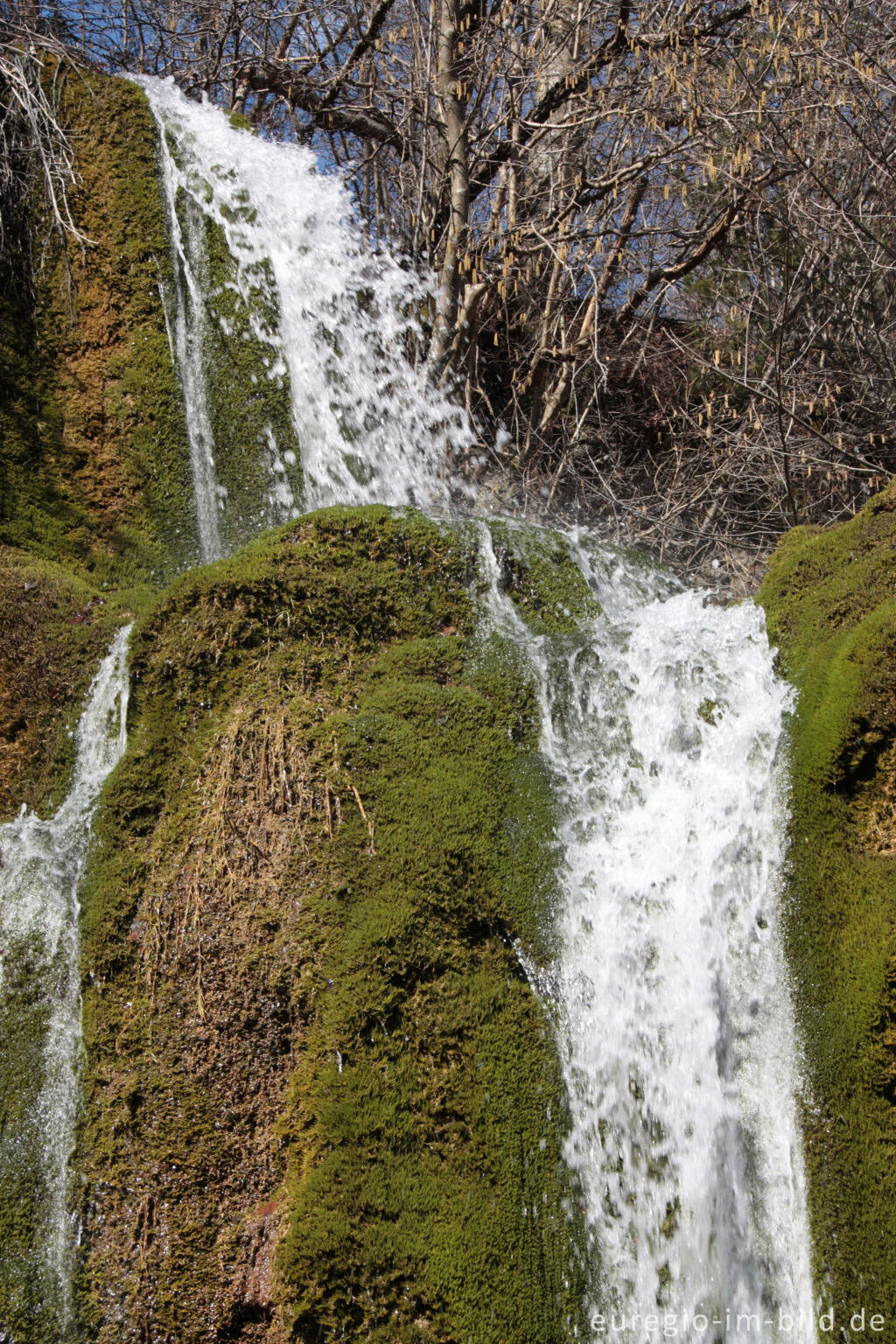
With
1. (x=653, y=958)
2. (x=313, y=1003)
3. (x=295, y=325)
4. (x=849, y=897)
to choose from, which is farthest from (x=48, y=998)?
(x=295, y=325)

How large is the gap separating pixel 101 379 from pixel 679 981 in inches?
163

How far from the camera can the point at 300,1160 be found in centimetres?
292

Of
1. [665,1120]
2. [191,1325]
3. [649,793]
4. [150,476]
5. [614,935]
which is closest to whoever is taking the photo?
[191,1325]

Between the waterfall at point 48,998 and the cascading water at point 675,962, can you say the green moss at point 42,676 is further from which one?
the cascading water at point 675,962

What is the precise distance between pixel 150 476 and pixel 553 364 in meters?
4.05

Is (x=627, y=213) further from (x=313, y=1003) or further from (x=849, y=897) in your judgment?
(x=313, y=1003)

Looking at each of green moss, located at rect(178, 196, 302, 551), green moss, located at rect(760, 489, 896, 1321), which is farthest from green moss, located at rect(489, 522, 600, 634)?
green moss, located at rect(178, 196, 302, 551)

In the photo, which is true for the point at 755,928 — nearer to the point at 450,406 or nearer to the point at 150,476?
the point at 150,476

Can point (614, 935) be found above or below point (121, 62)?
below

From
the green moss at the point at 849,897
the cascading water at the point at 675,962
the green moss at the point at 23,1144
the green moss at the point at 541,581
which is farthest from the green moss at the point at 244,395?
the green moss at the point at 849,897

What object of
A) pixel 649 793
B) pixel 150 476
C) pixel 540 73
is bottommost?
pixel 649 793

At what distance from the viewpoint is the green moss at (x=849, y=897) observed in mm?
2854

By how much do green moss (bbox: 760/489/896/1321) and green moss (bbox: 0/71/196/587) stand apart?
3.19 meters

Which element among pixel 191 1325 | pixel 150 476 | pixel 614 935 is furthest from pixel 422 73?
pixel 191 1325
